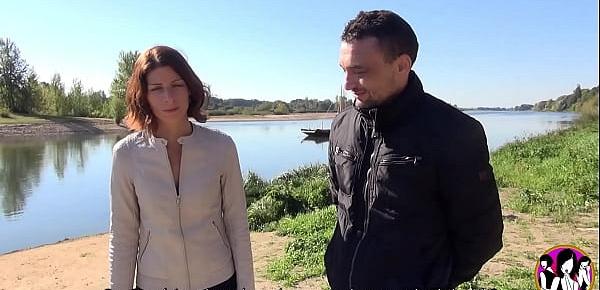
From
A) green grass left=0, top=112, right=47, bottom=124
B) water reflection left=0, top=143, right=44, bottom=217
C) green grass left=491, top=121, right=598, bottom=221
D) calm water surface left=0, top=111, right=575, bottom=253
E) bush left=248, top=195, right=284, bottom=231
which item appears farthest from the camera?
green grass left=0, top=112, right=47, bottom=124

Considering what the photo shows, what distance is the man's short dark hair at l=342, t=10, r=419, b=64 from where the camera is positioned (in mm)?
1569

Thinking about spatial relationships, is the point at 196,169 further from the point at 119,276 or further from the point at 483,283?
the point at 483,283

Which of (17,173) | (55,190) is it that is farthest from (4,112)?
(55,190)

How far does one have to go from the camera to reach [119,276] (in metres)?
2.06

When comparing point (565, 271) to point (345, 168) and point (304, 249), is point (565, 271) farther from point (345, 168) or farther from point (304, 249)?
point (304, 249)

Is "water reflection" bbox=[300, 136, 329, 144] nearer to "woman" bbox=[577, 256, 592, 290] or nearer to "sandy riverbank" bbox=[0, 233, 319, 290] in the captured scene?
"sandy riverbank" bbox=[0, 233, 319, 290]

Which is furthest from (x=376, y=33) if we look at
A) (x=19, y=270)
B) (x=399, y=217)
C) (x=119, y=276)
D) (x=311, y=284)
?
(x=19, y=270)

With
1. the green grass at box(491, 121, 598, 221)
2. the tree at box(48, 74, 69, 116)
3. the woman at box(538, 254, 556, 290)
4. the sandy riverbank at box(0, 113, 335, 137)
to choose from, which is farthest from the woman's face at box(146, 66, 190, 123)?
the tree at box(48, 74, 69, 116)

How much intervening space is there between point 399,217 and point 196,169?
35.1 inches

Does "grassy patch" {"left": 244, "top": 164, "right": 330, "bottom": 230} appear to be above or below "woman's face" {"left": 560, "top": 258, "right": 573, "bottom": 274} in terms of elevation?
below

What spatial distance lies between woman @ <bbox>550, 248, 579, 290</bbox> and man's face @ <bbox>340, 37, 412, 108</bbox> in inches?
37.0

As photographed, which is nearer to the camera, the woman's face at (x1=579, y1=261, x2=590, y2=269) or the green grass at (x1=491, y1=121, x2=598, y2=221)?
the woman's face at (x1=579, y1=261, x2=590, y2=269)

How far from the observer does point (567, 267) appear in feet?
6.01

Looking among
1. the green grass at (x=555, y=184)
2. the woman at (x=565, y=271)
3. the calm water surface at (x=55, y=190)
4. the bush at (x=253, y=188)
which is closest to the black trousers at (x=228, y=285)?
the woman at (x=565, y=271)
